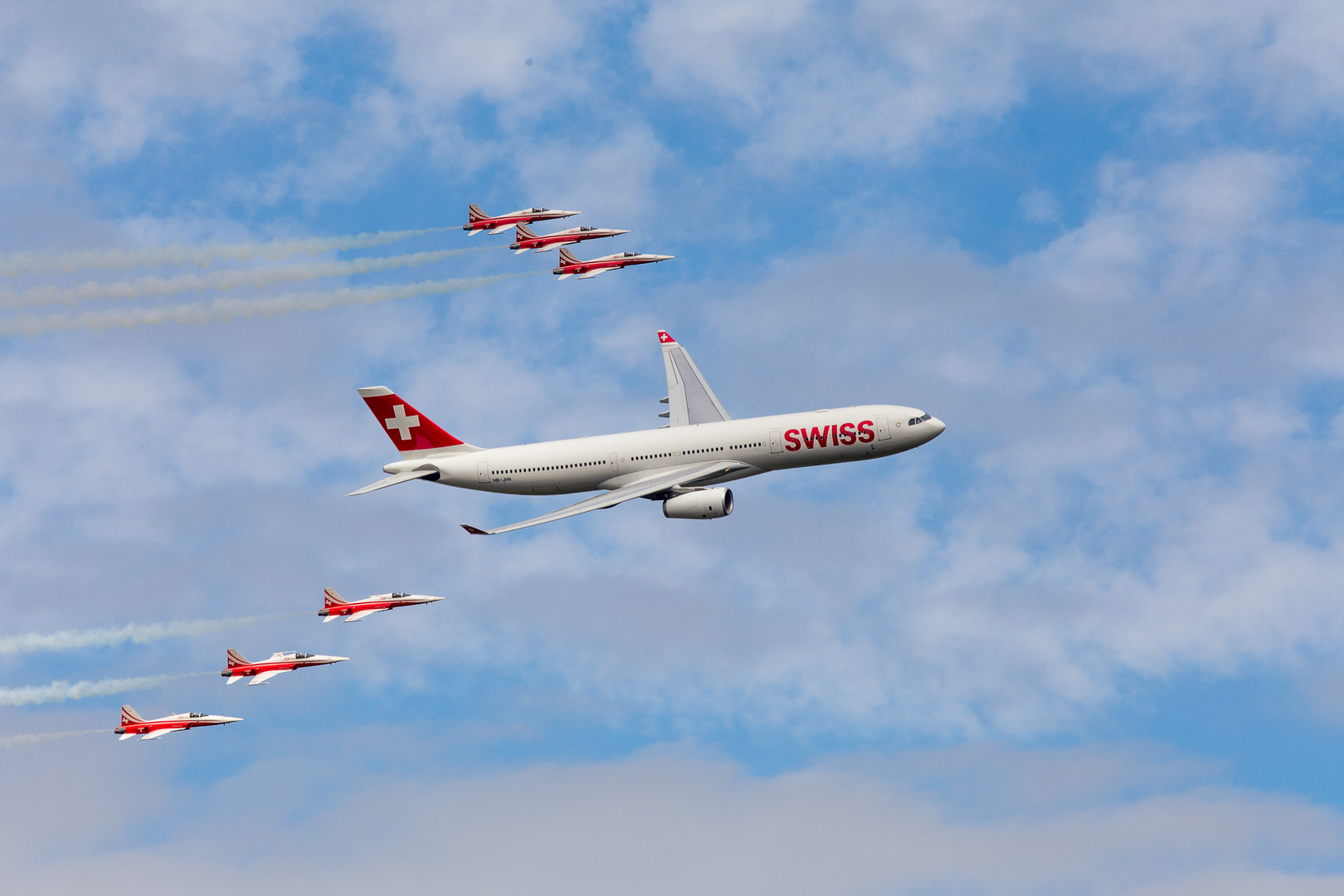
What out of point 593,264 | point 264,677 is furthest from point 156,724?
point 593,264

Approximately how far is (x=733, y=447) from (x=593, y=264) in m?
33.8

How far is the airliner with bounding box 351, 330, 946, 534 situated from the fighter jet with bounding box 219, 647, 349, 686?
14.5 m

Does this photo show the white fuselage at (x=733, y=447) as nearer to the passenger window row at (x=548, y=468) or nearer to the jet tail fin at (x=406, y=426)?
the passenger window row at (x=548, y=468)

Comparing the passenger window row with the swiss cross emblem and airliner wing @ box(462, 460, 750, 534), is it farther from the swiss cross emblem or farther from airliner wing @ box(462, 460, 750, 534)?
the swiss cross emblem

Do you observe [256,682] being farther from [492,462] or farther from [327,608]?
[492,462]

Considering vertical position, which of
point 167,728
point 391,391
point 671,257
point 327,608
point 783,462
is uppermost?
point 671,257

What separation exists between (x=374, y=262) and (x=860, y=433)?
4257 cm

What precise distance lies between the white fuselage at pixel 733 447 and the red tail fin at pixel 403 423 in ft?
29.9

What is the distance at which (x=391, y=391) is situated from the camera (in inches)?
5842

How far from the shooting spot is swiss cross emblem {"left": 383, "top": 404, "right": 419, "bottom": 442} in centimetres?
14775

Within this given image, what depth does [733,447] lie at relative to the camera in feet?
447

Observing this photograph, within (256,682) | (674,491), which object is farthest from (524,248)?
(256,682)

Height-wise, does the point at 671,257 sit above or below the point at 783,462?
above

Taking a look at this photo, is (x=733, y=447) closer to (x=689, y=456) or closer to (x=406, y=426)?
(x=689, y=456)
